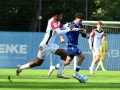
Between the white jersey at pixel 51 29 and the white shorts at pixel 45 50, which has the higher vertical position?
the white jersey at pixel 51 29

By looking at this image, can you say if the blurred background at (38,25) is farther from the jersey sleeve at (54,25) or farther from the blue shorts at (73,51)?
the jersey sleeve at (54,25)

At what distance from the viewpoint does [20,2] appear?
44.7m

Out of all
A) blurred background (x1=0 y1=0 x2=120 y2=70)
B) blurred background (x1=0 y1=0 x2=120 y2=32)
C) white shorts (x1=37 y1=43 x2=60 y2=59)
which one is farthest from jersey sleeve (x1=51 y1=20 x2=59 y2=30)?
blurred background (x1=0 y1=0 x2=120 y2=32)

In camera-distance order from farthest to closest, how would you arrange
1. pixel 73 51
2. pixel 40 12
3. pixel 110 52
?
pixel 40 12 → pixel 110 52 → pixel 73 51

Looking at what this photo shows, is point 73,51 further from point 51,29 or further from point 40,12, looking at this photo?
point 40,12

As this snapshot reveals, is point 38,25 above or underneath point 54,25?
underneath

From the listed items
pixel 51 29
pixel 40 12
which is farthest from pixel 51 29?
pixel 40 12

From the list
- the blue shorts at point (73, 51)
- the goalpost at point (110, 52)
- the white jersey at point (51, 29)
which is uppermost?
the white jersey at point (51, 29)

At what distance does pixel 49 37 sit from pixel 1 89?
5.64 metres

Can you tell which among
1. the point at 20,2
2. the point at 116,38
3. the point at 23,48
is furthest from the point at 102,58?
the point at 20,2

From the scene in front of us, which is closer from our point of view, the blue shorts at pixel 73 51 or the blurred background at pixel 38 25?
the blue shorts at pixel 73 51

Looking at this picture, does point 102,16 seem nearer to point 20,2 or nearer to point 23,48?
point 20,2

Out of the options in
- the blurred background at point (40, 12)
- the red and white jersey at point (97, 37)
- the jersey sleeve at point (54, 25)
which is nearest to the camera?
the jersey sleeve at point (54, 25)

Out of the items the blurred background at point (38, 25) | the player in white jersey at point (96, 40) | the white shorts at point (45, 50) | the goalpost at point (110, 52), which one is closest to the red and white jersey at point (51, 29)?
the white shorts at point (45, 50)
